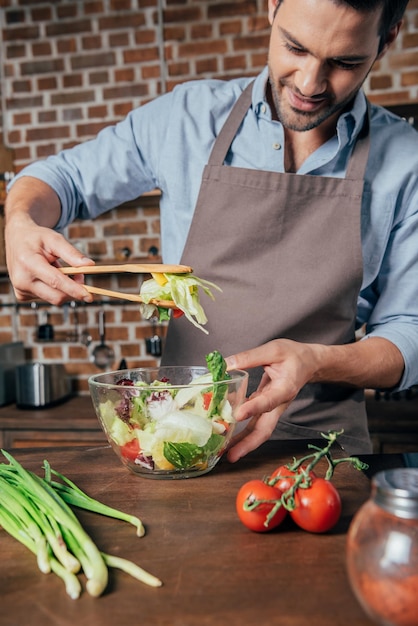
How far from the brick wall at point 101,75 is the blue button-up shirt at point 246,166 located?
1.35 m

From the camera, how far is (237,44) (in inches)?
122

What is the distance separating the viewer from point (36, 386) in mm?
2908

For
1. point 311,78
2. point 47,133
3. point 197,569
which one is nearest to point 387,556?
point 197,569

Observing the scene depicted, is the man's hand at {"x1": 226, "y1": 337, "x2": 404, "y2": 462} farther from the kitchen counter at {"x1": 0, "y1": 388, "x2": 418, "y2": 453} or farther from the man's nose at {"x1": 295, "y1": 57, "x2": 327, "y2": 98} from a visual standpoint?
the kitchen counter at {"x1": 0, "y1": 388, "x2": 418, "y2": 453}

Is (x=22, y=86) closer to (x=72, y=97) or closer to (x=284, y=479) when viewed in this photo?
(x=72, y=97)

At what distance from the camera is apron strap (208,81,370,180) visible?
1.59 meters

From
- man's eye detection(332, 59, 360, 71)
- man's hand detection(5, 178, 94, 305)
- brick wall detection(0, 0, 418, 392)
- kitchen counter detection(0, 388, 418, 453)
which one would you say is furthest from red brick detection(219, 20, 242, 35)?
man's hand detection(5, 178, 94, 305)

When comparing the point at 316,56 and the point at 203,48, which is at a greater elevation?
the point at 203,48

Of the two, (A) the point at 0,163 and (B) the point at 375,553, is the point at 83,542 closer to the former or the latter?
(B) the point at 375,553

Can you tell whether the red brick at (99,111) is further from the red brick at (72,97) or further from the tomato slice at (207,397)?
the tomato slice at (207,397)

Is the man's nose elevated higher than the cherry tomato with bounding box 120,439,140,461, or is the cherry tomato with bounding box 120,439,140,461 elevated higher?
the man's nose

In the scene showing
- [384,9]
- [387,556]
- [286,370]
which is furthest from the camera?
[384,9]

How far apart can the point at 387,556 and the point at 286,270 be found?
1.05 meters

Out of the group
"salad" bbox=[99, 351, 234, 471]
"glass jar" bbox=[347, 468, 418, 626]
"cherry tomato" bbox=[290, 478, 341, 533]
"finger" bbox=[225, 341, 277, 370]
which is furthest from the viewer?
"finger" bbox=[225, 341, 277, 370]
